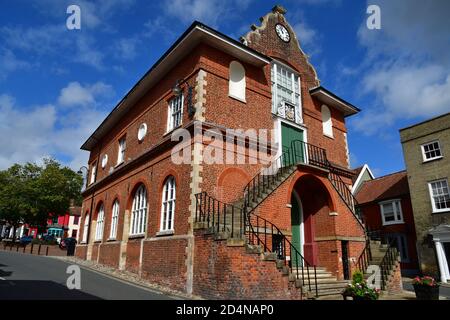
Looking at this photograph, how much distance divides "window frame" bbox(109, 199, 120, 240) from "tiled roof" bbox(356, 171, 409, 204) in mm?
21148

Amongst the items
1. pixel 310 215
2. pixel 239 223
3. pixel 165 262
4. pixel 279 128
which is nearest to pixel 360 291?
pixel 239 223

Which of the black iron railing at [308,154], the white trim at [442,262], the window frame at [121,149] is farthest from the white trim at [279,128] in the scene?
the white trim at [442,262]

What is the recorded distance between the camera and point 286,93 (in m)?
16.1

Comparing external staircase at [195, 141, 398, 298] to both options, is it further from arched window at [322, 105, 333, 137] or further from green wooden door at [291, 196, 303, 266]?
arched window at [322, 105, 333, 137]

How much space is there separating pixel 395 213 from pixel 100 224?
22.4 metres

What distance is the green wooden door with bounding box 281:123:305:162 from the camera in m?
15.0

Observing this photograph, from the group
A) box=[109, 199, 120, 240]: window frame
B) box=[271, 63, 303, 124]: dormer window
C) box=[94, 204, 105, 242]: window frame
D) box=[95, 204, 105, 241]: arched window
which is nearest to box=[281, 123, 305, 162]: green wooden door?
box=[271, 63, 303, 124]: dormer window

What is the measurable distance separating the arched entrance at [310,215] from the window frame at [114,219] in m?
9.41

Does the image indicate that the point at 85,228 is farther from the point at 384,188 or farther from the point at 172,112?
the point at 384,188

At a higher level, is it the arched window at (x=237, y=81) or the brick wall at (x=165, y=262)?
the arched window at (x=237, y=81)

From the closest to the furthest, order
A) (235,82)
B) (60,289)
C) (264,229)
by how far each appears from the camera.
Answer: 1. (60,289)
2. (264,229)
3. (235,82)

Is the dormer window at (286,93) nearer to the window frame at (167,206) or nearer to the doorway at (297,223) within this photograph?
the doorway at (297,223)

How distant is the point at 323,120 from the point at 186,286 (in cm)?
1186

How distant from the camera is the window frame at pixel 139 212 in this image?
14.9 metres
